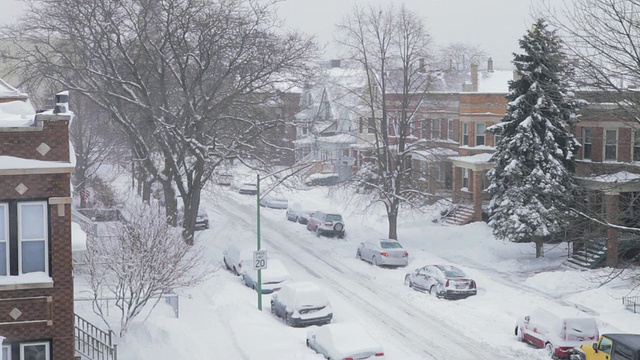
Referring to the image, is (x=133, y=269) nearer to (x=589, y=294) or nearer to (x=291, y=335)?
(x=291, y=335)

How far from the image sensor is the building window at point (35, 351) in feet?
55.1

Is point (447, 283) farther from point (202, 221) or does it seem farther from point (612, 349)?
point (202, 221)

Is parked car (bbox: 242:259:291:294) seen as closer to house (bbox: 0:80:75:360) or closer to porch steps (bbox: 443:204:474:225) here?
house (bbox: 0:80:75:360)

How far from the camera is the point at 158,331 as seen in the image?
2270 cm

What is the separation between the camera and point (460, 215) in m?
47.9

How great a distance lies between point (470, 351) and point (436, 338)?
1598mm

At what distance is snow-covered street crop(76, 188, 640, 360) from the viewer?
24.0 m

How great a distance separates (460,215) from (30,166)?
114ft

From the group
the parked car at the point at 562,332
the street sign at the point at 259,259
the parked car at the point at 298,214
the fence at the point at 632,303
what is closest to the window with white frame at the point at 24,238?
the street sign at the point at 259,259

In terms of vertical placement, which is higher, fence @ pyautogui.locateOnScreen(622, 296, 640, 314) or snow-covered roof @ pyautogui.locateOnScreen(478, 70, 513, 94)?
snow-covered roof @ pyautogui.locateOnScreen(478, 70, 513, 94)

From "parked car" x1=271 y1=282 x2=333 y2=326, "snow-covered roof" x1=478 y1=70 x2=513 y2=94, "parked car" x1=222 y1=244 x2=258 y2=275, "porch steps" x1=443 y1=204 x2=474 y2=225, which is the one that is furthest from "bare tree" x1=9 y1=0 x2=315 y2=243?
"snow-covered roof" x1=478 y1=70 x2=513 y2=94

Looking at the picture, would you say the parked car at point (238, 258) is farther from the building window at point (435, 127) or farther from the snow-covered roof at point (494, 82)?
the snow-covered roof at point (494, 82)

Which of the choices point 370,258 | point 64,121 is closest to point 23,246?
point 64,121

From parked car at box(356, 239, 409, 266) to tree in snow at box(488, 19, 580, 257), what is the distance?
4.62m
